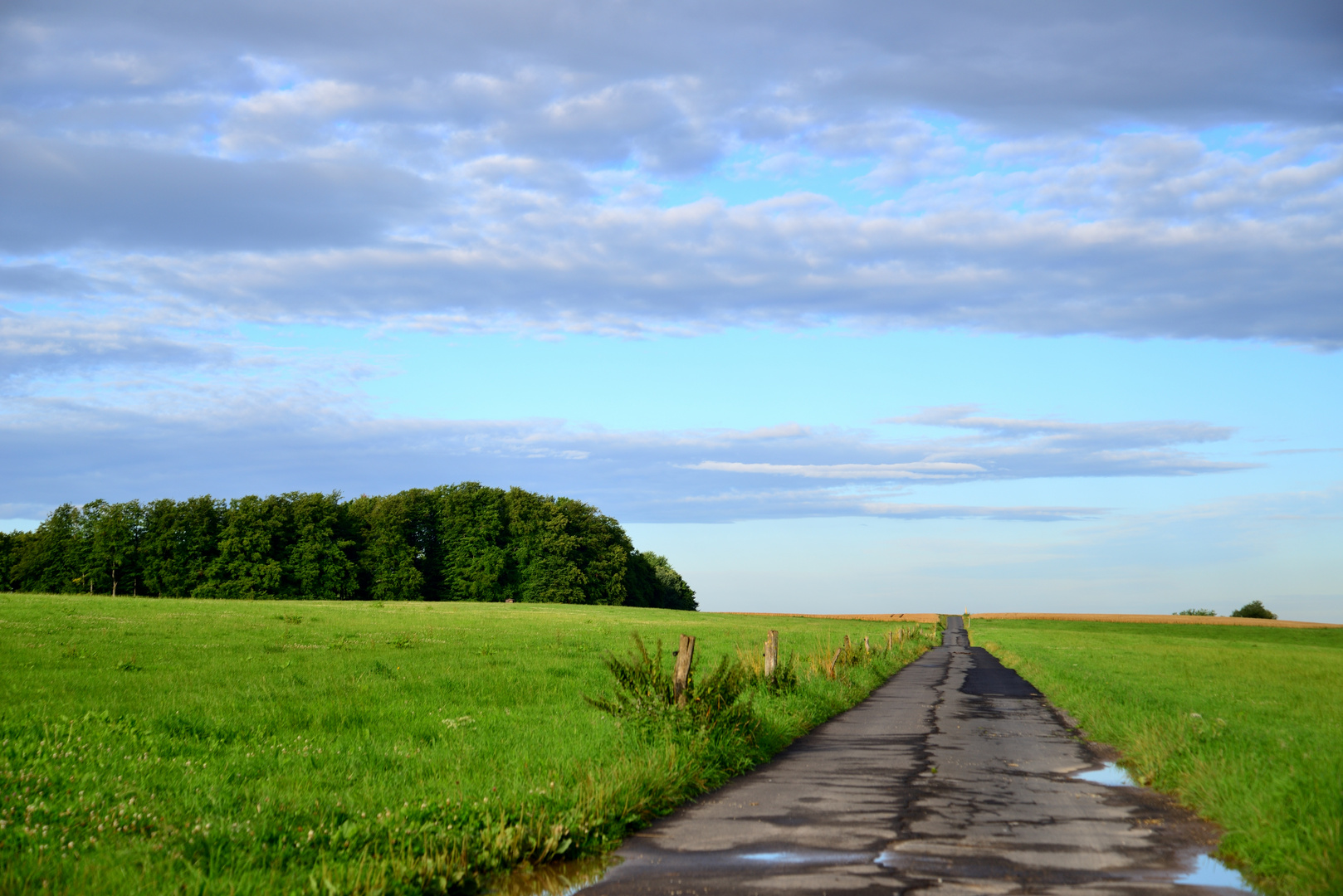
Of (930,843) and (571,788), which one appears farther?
(571,788)

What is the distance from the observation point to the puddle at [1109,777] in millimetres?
11469

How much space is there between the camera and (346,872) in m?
6.55

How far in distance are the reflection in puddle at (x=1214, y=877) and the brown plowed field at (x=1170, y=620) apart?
117326 mm

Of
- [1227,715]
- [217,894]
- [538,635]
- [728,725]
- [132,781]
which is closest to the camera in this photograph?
[217,894]

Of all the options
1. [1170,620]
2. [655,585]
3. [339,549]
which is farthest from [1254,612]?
[339,549]

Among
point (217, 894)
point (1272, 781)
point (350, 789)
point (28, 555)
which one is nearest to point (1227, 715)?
point (1272, 781)

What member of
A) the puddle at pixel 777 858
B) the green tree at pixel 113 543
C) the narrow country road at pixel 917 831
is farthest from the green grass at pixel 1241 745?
the green tree at pixel 113 543

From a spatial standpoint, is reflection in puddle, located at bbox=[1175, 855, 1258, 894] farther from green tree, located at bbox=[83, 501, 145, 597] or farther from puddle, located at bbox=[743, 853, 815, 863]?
green tree, located at bbox=[83, 501, 145, 597]

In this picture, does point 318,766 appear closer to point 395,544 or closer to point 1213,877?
point 1213,877

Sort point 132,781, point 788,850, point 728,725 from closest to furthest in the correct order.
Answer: point 788,850, point 132,781, point 728,725

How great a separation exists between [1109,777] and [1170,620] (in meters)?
128

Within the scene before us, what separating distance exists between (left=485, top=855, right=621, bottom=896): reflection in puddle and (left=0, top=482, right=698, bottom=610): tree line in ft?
285

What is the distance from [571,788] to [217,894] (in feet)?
12.0

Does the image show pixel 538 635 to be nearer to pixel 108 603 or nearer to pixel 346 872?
pixel 108 603
